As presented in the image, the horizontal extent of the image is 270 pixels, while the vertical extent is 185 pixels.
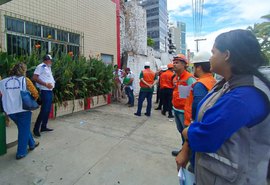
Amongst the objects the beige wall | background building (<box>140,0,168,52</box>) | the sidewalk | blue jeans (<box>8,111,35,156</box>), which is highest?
background building (<box>140,0,168,52</box>)

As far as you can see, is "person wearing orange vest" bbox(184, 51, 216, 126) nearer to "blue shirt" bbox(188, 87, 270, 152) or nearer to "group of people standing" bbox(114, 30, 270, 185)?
"group of people standing" bbox(114, 30, 270, 185)

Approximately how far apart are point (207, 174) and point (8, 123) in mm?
4872

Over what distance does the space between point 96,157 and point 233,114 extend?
3.03 m

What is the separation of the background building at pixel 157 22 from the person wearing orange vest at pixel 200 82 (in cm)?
6980

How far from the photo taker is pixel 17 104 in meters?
3.49

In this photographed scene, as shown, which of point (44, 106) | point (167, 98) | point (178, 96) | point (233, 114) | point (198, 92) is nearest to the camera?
point (233, 114)

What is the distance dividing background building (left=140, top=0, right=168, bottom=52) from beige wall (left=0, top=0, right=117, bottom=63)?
203 ft

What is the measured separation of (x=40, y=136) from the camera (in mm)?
4617

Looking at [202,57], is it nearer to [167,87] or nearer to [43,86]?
[43,86]

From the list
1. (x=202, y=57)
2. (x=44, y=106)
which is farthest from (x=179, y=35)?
(x=202, y=57)

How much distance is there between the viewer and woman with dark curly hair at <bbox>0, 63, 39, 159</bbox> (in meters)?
3.48

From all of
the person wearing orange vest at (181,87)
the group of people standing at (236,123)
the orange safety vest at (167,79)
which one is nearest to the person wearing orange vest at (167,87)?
the orange safety vest at (167,79)

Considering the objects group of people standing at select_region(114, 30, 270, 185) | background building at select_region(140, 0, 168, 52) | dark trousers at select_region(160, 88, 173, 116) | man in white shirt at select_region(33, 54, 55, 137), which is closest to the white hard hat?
group of people standing at select_region(114, 30, 270, 185)

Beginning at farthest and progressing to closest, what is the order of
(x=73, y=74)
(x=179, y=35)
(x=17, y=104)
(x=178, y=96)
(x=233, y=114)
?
(x=179, y=35)
(x=73, y=74)
(x=178, y=96)
(x=17, y=104)
(x=233, y=114)
